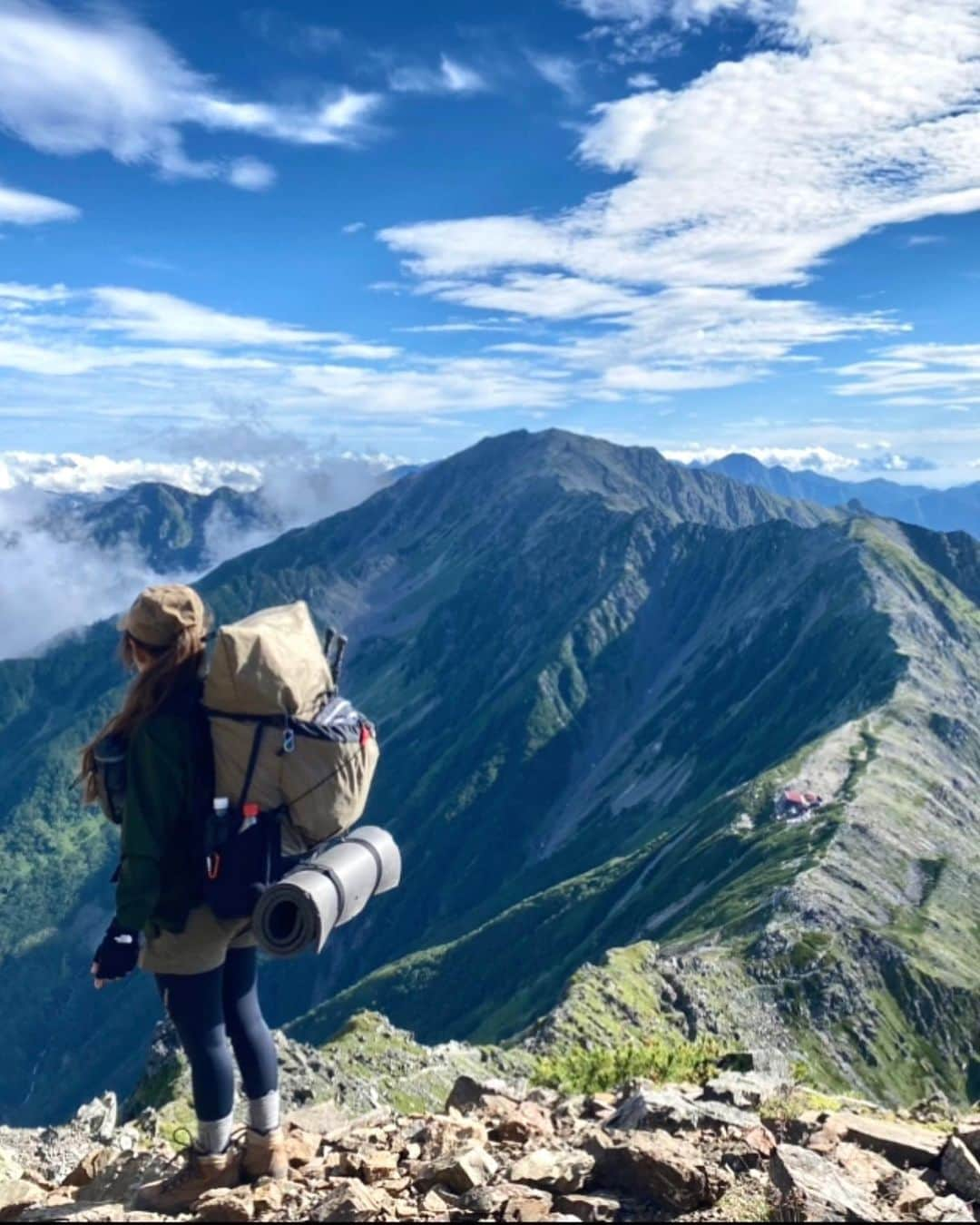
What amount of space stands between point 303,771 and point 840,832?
127 meters

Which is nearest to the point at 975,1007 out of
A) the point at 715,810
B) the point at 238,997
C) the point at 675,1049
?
the point at 715,810

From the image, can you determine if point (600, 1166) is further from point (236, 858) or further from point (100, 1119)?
point (100, 1119)

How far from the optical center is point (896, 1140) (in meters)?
10.6

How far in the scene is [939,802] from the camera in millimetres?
153125

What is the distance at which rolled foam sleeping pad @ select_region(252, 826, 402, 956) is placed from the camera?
934cm

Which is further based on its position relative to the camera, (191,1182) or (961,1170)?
(191,1182)

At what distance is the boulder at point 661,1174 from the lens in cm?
915

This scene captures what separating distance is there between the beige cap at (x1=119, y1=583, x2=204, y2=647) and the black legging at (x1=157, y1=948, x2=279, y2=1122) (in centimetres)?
324

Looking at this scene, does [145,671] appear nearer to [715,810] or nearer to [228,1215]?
[228,1215]

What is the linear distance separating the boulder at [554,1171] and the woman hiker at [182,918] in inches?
97.7

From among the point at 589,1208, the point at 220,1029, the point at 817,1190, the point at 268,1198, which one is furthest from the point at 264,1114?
the point at 817,1190

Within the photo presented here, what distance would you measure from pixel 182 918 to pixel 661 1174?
190 inches

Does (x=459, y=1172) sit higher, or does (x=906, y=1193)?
(x=906, y=1193)

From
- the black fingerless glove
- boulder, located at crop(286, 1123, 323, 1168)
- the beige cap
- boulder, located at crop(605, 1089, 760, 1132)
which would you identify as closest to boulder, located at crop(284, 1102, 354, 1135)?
boulder, located at crop(286, 1123, 323, 1168)
